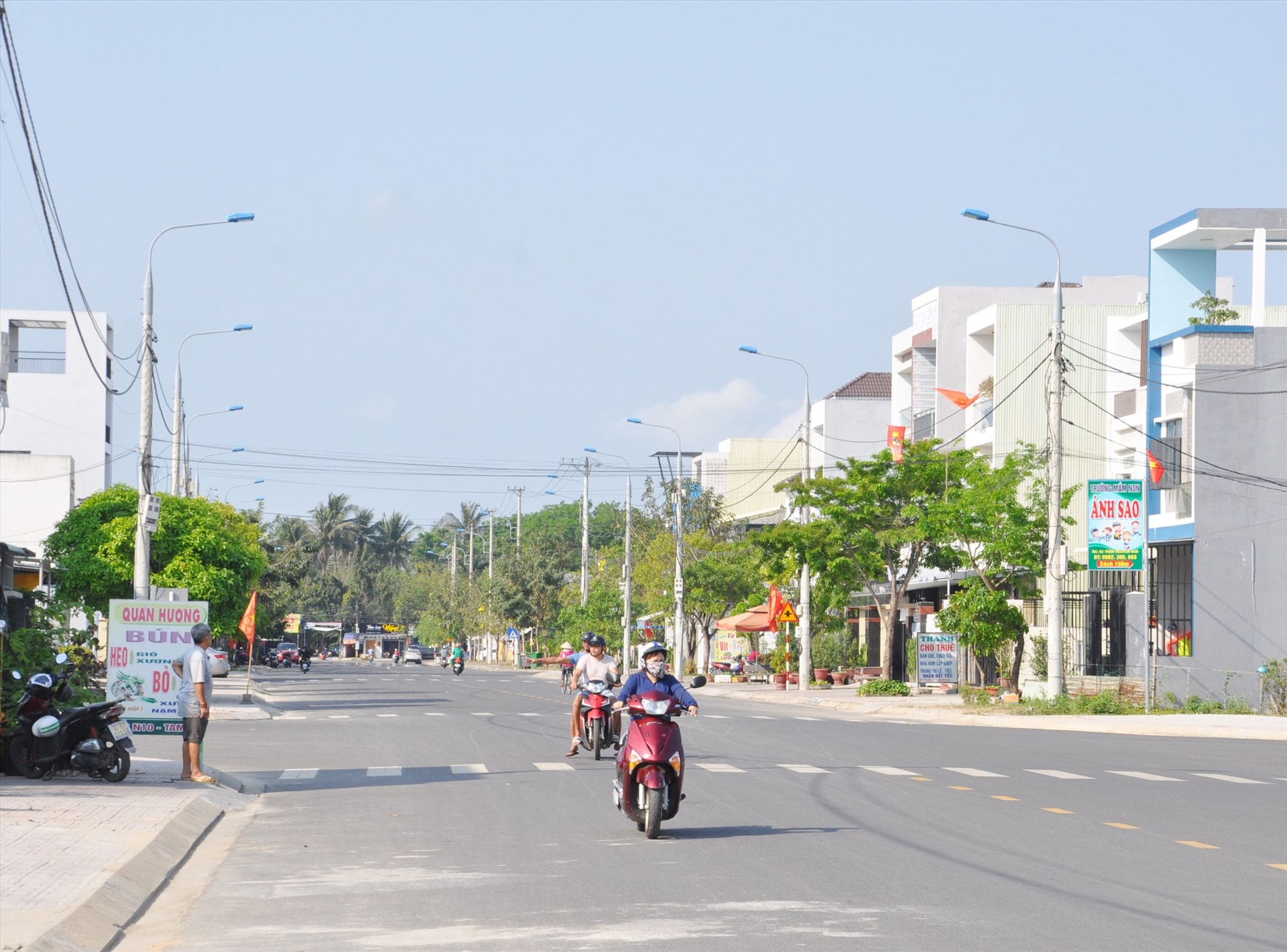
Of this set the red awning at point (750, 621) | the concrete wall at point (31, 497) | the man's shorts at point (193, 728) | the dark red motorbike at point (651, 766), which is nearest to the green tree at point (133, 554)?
the man's shorts at point (193, 728)

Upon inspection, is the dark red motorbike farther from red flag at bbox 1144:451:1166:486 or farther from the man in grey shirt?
red flag at bbox 1144:451:1166:486

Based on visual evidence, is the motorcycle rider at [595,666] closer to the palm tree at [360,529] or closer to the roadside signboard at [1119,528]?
the roadside signboard at [1119,528]

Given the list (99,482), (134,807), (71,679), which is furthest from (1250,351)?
(99,482)

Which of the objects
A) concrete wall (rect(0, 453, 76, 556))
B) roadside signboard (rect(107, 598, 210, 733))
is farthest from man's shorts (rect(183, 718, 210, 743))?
concrete wall (rect(0, 453, 76, 556))

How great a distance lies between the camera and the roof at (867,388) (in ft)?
→ 276

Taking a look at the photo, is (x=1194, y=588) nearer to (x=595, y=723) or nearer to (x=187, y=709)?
(x=595, y=723)

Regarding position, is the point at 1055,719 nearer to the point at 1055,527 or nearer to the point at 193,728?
the point at 1055,527

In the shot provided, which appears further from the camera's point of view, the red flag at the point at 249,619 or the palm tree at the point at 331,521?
the palm tree at the point at 331,521

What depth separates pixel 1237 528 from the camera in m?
37.1

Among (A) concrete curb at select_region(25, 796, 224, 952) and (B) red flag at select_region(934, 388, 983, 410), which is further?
(B) red flag at select_region(934, 388, 983, 410)

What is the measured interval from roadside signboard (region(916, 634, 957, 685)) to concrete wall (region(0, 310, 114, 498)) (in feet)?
145

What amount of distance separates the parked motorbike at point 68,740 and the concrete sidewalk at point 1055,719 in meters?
19.2

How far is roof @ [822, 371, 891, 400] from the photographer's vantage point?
84.1 meters

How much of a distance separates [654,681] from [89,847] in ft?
15.2
